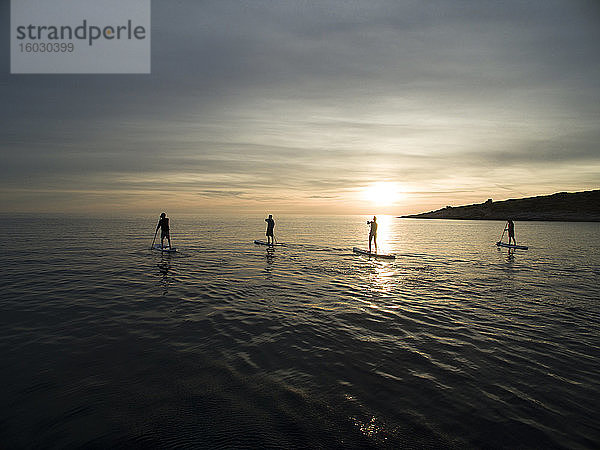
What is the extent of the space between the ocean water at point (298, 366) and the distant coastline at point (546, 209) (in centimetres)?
13546

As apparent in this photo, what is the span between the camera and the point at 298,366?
295 inches

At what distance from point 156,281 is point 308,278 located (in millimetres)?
7908

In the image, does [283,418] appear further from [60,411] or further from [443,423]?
[60,411]

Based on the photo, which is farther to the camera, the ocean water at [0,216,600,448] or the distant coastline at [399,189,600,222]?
the distant coastline at [399,189,600,222]

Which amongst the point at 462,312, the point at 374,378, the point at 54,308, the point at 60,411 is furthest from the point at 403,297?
the point at 54,308

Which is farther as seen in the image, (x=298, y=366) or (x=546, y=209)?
(x=546, y=209)

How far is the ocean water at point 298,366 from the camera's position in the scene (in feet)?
17.3

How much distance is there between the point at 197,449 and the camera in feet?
15.8

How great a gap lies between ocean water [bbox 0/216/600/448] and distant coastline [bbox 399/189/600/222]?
135 metres

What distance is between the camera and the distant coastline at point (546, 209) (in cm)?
12925

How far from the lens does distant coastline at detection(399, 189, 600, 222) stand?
129m

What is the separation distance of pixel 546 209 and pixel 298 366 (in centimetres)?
17547

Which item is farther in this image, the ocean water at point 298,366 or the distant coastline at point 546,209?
the distant coastline at point 546,209

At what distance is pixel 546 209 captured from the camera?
5664 inches
